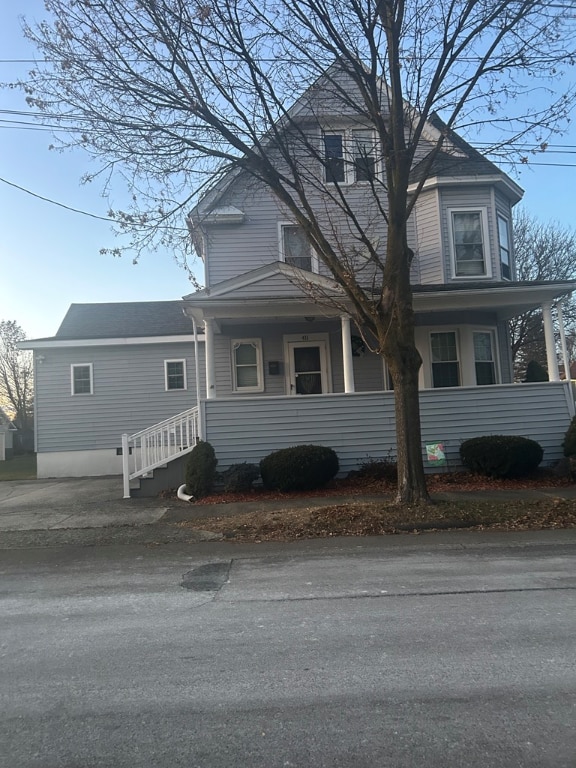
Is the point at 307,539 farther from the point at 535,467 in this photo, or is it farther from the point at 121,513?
the point at 535,467

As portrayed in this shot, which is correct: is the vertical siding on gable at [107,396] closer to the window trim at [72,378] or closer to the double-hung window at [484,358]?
the window trim at [72,378]

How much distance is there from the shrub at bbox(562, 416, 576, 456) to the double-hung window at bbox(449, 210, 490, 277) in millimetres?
4634

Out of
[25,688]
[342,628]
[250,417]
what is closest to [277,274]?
[250,417]

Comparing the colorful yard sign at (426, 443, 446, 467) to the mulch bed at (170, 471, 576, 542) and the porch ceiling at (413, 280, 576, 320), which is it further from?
the porch ceiling at (413, 280, 576, 320)

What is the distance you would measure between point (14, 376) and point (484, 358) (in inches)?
1597

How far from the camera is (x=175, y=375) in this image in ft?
61.9

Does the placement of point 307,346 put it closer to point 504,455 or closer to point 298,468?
point 298,468

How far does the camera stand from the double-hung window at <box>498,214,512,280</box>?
15.4 m

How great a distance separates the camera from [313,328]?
1477cm

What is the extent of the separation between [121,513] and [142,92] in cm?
714

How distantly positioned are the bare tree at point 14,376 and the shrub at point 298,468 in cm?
3832

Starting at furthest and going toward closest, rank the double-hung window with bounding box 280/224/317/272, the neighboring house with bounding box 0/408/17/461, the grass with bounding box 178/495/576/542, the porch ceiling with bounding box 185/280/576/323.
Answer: the neighboring house with bounding box 0/408/17/461 < the double-hung window with bounding box 280/224/317/272 < the porch ceiling with bounding box 185/280/576/323 < the grass with bounding box 178/495/576/542

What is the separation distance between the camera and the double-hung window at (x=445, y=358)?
14.5m

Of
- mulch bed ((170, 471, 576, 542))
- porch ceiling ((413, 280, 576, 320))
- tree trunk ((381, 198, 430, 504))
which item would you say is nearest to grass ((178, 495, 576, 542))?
mulch bed ((170, 471, 576, 542))
